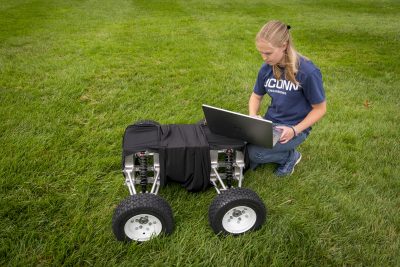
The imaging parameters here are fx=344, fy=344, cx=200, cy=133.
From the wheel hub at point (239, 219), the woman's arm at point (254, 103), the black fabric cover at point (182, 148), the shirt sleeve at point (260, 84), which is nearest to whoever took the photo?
the wheel hub at point (239, 219)

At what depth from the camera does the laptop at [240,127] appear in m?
2.71

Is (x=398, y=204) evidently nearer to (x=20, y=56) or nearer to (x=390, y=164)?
(x=390, y=164)

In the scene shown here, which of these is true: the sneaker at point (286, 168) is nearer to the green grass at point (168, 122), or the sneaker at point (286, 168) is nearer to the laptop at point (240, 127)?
the green grass at point (168, 122)

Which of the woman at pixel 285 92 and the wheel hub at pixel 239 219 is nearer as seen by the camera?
the wheel hub at pixel 239 219

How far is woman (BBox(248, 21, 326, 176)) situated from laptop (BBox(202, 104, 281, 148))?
1.10 ft

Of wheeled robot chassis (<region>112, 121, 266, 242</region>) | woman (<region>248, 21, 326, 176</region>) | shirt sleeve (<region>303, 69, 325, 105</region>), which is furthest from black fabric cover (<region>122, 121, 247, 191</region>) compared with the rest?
shirt sleeve (<region>303, 69, 325, 105</region>)

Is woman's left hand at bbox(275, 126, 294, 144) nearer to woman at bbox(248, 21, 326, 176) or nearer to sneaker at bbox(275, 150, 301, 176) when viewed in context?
woman at bbox(248, 21, 326, 176)

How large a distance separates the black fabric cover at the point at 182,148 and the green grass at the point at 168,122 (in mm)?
268

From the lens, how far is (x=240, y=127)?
2887 mm

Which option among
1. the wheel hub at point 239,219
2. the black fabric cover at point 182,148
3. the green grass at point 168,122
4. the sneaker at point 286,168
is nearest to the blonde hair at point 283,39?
the black fabric cover at point 182,148

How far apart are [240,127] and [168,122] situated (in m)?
1.96

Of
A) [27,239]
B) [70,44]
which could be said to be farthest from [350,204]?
[70,44]

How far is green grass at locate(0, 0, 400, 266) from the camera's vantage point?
263cm

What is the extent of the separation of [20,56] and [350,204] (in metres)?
6.94
